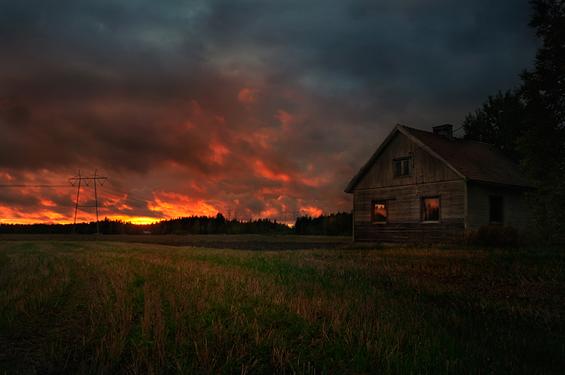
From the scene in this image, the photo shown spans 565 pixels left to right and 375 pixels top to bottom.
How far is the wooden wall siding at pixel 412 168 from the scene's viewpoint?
21.5 m

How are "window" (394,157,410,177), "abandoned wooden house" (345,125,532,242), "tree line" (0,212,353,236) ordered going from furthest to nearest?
"tree line" (0,212,353,236), "window" (394,157,410,177), "abandoned wooden house" (345,125,532,242)

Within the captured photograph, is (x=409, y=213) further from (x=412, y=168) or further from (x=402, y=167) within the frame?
(x=402, y=167)

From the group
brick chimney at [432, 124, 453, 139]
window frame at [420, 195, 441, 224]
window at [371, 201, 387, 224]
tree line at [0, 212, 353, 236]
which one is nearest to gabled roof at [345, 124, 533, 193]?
brick chimney at [432, 124, 453, 139]

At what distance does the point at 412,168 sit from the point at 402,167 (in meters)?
0.84

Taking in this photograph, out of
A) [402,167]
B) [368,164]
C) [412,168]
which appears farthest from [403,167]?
[368,164]

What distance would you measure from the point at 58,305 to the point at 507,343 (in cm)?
632

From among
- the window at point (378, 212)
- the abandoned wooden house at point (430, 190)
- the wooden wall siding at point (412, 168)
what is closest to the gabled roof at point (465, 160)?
the abandoned wooden house at point (430, 190)

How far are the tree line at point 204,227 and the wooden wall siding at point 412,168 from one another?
Result: 185 feet

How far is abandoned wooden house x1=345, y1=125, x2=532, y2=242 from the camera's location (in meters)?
20.6

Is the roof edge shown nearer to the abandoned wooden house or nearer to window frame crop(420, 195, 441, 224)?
the abandoned wooden house

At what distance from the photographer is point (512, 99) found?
117 ft

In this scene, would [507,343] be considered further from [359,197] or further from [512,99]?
[512,99]

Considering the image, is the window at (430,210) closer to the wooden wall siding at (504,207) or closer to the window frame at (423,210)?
the window frame at (423,210)

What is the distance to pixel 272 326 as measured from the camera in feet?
14.4
